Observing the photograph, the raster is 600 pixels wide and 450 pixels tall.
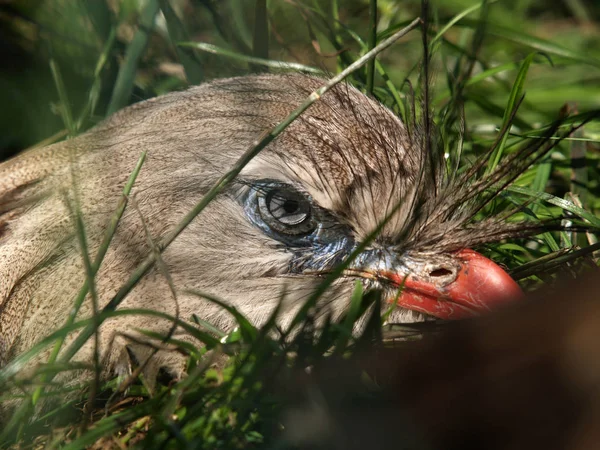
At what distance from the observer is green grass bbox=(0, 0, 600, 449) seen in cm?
160

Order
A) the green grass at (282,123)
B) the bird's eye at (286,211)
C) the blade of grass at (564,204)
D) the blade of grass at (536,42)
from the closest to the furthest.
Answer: the green grass at (282,123) → the bird's eye at (286,211) → the blade of grass at (564,204) → the blade of grass at (536,42)

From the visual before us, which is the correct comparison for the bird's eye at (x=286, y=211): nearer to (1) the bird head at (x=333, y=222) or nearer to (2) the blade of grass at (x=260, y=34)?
(1) the bird head at (x=333, y=222)

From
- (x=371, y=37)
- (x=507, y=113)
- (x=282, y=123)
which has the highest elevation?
(x=371, y=37)

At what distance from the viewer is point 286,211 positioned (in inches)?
79.4

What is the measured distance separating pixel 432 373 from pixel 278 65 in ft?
5.61

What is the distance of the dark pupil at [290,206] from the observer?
2.01 metres

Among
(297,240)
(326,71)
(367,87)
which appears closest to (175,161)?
(297,240)

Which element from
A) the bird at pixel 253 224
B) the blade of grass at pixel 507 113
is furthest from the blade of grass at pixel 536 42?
the bird at pixel 253 224

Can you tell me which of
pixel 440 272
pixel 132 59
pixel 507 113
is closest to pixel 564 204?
pixel 507 113

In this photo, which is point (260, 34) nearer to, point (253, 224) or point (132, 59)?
point (132, 59)

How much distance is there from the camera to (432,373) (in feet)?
3.61

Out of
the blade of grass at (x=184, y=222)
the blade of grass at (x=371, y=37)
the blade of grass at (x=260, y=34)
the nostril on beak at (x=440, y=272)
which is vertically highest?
the blade of grass at (x=260, y=34)

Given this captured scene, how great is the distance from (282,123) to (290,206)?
291mm

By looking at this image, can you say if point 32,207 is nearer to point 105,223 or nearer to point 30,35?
point 105,223
